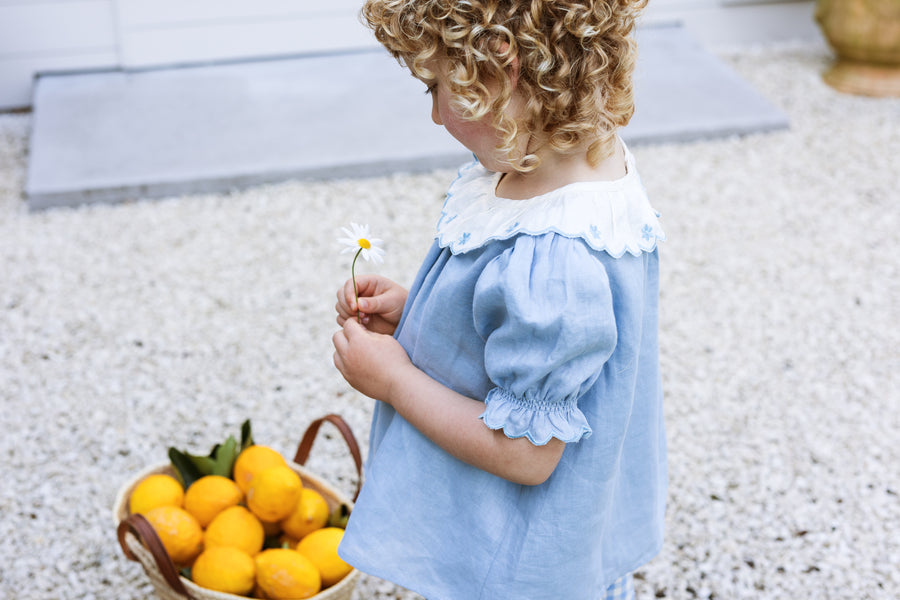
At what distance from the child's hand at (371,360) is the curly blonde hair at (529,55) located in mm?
293

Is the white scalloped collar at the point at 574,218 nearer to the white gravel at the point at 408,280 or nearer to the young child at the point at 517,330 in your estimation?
the young child at the point at 517,330

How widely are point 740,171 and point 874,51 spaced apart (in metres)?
1.21

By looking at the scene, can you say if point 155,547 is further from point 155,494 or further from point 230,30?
point 230,30

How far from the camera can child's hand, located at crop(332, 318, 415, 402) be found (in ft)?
3.49

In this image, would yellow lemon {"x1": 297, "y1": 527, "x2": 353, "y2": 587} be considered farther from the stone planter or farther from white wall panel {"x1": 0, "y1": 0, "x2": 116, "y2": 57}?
the stone planter

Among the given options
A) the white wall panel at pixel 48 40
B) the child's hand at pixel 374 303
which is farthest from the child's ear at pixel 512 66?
the white wall panel at pixel 48 40

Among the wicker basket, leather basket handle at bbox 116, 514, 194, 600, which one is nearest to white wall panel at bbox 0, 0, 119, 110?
the wicker basket

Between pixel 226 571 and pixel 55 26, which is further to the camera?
pixel 55 26

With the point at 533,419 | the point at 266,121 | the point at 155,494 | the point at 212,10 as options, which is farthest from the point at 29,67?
the point at 533,419

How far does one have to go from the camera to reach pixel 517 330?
894mm

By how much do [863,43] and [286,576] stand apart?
151 inches

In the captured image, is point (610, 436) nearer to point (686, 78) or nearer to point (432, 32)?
point (432, 32)

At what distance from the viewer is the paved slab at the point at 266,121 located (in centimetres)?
326

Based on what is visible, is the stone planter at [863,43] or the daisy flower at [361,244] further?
→ the stone planter at [863,43]
